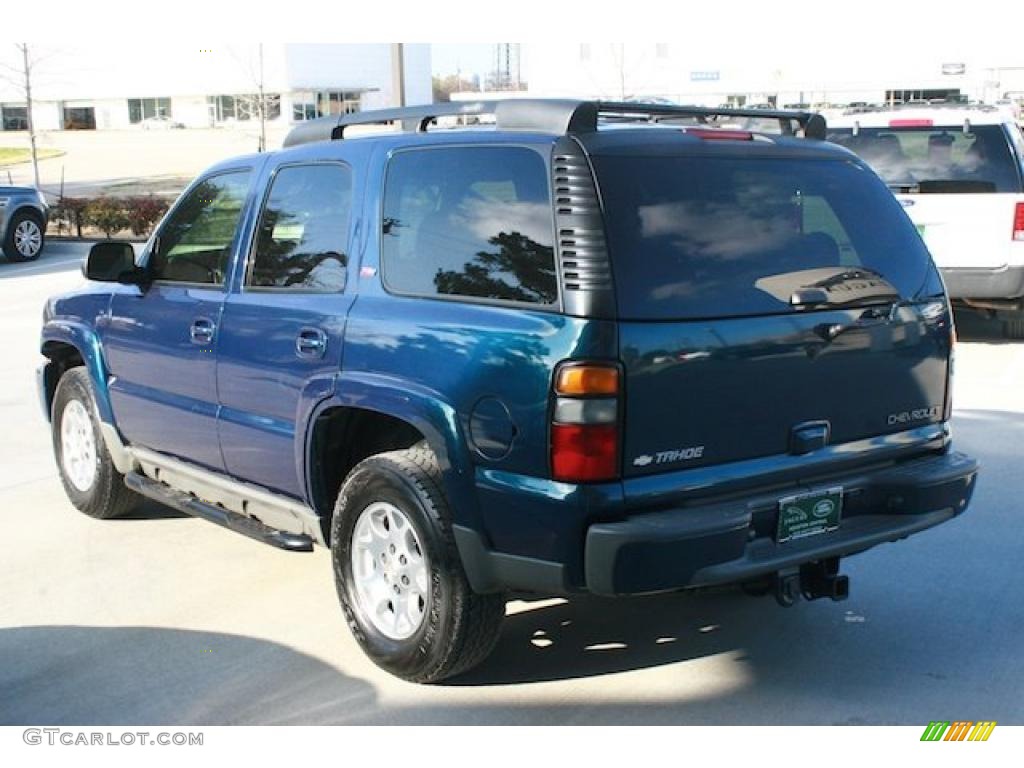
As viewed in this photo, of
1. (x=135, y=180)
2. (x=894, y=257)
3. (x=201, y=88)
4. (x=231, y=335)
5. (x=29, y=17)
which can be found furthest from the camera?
(x=201, y=88)

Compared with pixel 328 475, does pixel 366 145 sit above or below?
above

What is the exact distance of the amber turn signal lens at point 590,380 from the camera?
378 centimetres

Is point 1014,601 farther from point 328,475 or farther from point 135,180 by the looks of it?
point 135,180

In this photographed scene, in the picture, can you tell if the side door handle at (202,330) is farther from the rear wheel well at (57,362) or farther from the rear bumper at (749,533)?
the rear bumper at (749,533)

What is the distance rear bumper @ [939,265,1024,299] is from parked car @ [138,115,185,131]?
76.3 metres

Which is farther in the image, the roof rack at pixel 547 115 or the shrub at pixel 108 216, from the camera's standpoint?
the shrub at pixel 108 216

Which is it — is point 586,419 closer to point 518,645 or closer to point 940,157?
point 518,645

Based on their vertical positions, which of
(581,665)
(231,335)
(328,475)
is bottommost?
(581,665)

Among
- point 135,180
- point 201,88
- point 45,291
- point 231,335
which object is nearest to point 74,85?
point 201,88

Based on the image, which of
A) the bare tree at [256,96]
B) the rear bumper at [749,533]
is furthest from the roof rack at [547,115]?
the bare tree at [256,96]

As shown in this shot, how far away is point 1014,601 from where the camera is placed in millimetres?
5172

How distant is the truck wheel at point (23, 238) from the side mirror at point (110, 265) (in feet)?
49.7
